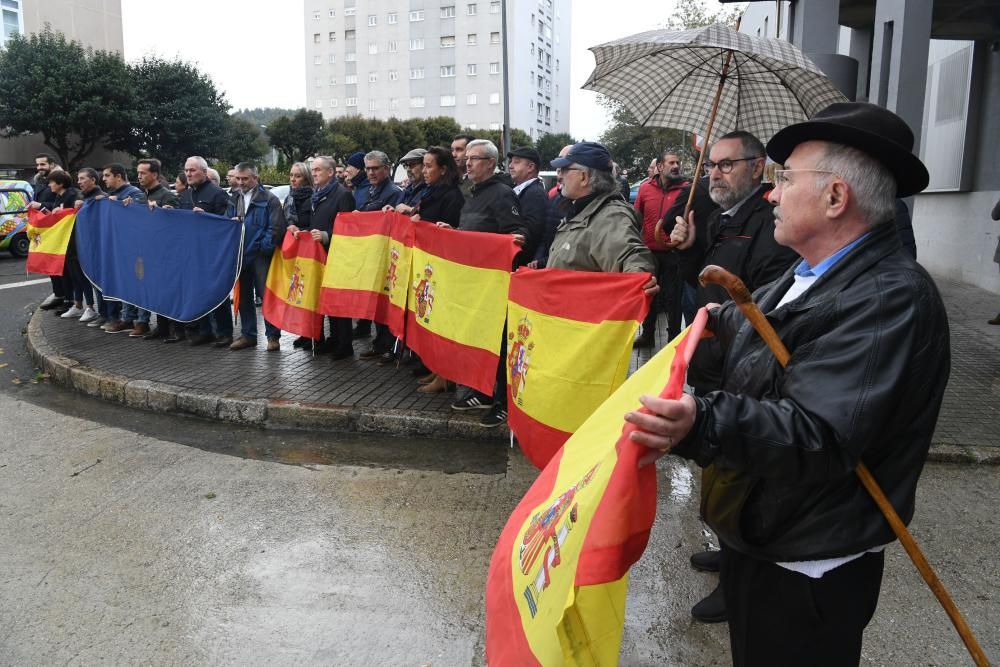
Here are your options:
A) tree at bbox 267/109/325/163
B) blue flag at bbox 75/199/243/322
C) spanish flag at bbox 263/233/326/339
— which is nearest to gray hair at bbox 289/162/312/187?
spanish flag at bbox 263/233/326/339

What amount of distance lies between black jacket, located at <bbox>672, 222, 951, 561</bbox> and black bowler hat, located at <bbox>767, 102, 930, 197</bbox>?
4.9 inches

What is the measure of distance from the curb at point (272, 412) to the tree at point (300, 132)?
50278mm

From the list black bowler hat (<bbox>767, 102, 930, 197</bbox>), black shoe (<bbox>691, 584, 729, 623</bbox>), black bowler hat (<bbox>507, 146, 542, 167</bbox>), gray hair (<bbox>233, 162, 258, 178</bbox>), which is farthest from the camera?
gray hair (<bbox>233, 162, 258, 178</bbox>)

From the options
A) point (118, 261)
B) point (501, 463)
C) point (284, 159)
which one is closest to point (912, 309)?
point (501, 463)

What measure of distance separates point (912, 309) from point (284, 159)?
5802 centimetres

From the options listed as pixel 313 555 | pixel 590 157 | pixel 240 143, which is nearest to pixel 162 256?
pixel 313 555

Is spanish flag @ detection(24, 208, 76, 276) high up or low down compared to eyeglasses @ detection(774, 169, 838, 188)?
down

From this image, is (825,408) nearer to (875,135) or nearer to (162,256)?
(875,135)

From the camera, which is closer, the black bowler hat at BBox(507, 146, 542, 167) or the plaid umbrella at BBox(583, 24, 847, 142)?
the plaid umbrella at BBox(583, 24, 847, 142)

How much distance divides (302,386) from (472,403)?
174 centimetres

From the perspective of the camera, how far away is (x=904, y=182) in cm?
169

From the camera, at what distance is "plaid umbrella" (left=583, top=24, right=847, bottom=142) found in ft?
13.2

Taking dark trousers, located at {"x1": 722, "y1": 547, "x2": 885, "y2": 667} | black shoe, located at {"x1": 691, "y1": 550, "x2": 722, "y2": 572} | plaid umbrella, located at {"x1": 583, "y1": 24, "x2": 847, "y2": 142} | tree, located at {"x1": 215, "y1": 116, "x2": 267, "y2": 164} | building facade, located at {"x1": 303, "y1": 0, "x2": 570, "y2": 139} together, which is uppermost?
building facade, located at {"x1": 303, "y1": 0, "x2": 570, "y2": 139}

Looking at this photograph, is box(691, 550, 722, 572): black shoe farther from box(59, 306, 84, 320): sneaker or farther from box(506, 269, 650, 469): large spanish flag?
box(59, 306, 84, 320): sneaker
